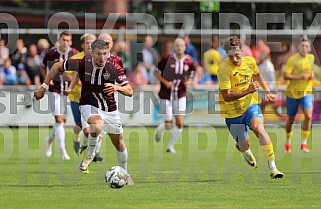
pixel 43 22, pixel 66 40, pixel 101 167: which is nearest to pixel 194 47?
pixel 43 22

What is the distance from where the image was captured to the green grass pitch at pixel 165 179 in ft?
35.2

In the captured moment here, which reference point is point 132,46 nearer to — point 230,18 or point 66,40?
point 230,18

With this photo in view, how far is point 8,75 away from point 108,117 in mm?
13731

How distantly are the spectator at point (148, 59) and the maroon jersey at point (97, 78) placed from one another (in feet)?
45.3

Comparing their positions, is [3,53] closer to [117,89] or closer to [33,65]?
[33,65]

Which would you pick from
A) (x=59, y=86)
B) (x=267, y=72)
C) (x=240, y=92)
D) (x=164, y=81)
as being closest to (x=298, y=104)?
(x=164, y=81)

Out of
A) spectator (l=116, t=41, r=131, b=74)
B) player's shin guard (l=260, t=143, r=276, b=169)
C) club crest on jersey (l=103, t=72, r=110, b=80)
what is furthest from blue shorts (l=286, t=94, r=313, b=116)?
spectator (l=116, t=41, r=131, b=74)

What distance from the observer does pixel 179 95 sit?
2025 centimetres

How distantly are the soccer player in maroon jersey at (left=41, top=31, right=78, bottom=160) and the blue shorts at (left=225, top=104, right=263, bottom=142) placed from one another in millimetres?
4326

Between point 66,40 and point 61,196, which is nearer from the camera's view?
point 61,196

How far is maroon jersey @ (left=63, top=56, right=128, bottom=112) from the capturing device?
12.7 metres

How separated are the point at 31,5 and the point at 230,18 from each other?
22.3 feet

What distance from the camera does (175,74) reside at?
20.3 meters

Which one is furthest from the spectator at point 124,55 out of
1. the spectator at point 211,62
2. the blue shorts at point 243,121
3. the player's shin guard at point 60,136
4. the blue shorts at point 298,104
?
the blue shorts at point 243,121
